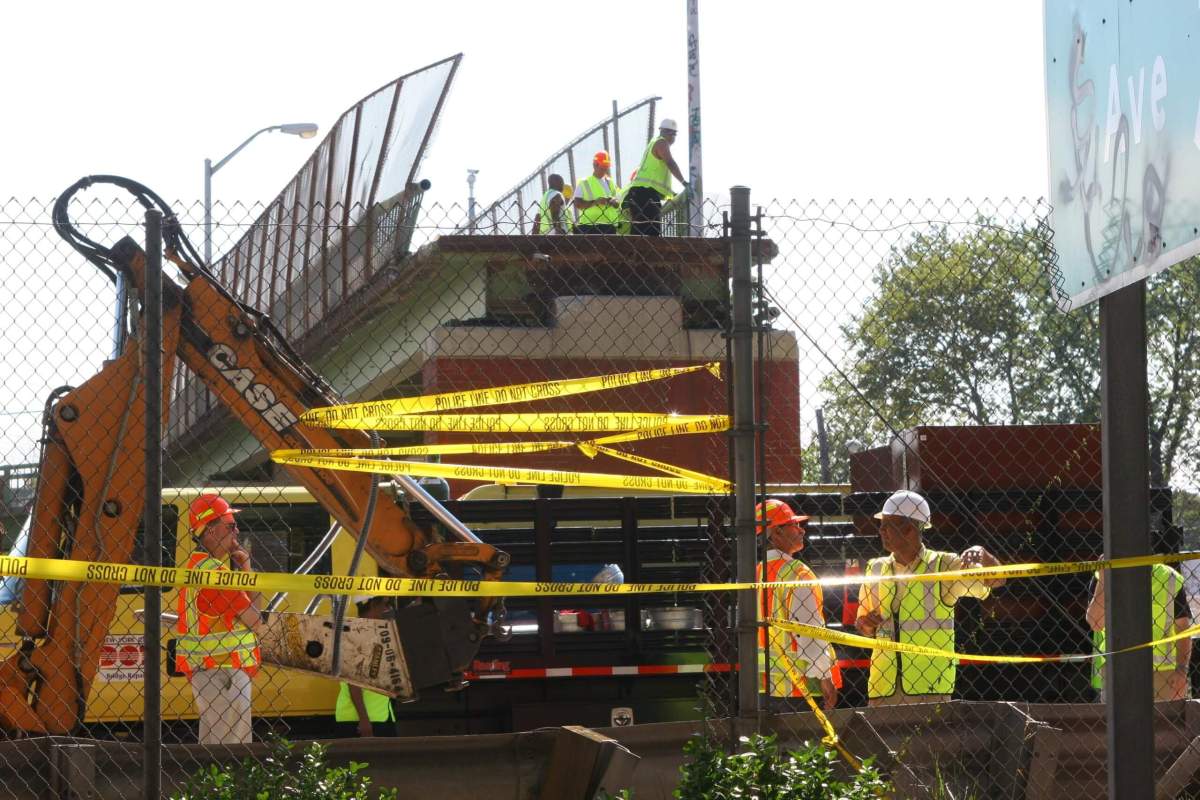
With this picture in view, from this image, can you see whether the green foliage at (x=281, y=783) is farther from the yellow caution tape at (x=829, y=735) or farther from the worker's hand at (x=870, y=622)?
the worker's hand at (x=870, y=622)

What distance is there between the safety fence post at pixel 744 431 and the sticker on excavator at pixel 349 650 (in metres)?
2.39

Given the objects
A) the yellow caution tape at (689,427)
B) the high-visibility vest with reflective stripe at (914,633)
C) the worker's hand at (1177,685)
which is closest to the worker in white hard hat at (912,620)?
the high-visibility vest with reflective stripe at (914,633)

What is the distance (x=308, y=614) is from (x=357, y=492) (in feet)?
2.16

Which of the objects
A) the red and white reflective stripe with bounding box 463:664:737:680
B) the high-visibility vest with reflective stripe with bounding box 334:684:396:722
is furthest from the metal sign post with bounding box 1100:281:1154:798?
the high-visibility vest with reflective stripe with bounding box 334:684:396:722

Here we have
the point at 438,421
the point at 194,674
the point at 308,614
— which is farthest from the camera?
the point at 194,674

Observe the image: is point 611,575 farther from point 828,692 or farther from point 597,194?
point 597,194

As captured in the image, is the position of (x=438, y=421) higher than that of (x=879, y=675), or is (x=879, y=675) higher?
(x=438, y=421)

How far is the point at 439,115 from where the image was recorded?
16.2 m

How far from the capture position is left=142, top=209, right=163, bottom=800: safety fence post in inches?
215

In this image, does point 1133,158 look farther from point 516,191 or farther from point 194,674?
point 516,191

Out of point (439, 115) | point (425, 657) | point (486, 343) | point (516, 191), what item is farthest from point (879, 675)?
point (516, 191)

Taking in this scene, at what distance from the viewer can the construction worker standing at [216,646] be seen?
8.38 metres

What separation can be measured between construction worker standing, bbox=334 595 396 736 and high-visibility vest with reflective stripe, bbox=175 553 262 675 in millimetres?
666

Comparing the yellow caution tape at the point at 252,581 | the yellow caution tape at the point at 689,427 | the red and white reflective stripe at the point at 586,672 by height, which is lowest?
the red and white reflective stripe at the point at 586,672
